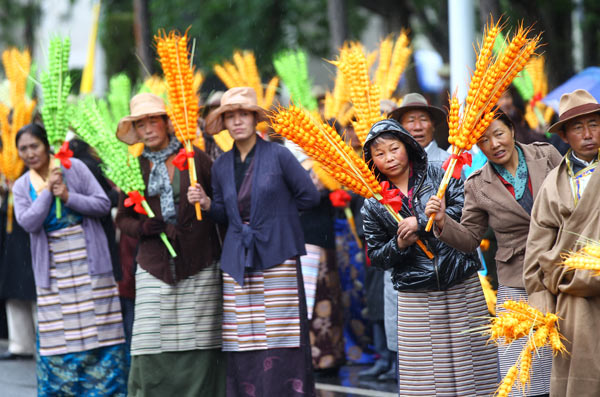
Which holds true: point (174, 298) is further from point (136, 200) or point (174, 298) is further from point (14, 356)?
point (14, 356)

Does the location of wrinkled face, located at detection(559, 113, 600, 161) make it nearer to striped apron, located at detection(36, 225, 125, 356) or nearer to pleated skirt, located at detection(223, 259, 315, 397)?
pleated skirt, located at detection(223, 259, 315, 397)

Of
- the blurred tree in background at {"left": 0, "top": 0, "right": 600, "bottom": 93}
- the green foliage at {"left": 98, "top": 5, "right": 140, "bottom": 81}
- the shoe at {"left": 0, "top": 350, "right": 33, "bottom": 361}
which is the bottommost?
the shoe at {"left": 0, "top": 350, "right": 33, "bottom": 361}

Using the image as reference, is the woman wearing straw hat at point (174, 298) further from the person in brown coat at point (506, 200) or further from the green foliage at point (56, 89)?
the person in brown coat at point (506, 200)

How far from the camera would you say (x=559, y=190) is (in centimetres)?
441

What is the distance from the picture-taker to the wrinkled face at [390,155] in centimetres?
499

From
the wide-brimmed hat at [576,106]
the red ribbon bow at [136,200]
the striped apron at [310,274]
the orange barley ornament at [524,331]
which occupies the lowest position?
the orange barley ornament at [524,331]

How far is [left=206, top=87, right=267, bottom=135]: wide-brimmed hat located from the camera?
620 cm

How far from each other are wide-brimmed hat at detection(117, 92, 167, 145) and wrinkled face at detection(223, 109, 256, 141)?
0.54 meters

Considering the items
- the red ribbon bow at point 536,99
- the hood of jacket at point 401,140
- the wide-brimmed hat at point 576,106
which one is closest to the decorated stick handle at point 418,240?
the hood of jacket at point 401,140

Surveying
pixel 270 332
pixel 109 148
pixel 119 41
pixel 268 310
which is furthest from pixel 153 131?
pixel 119 41

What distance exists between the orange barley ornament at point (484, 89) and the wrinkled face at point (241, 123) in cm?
183

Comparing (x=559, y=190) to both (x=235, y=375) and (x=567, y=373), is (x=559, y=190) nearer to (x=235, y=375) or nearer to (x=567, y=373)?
(x=567, y=373)

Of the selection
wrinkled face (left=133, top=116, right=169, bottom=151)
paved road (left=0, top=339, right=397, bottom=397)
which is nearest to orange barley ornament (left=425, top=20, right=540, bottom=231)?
wrinkled face (left=133, top=116, right=169, bottom=151)

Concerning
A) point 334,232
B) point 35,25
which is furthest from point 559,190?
point 35,25
